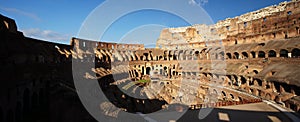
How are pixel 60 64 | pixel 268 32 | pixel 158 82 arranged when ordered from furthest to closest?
pixel 158 82
pixel 268 32
pixel 60 64

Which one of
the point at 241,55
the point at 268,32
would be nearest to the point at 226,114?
the point at 241,55

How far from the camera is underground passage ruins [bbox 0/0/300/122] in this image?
10844 millimetres

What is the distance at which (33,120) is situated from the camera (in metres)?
10.4

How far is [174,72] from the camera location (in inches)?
1478

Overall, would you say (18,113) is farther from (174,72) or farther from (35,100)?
(174,72)

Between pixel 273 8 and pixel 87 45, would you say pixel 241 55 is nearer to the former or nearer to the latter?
pixel 273 8

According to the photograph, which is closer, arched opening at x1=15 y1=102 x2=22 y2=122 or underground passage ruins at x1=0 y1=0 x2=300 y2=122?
arched opening at x1=15 y1=102 x2=22 y2=122

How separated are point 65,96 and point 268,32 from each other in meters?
28.8

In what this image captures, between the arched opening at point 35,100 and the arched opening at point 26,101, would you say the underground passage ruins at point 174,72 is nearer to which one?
the arched opening at point 26,101

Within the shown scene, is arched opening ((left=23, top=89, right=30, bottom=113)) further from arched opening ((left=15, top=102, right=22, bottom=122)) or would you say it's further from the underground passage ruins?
arched opening ((left=15, top=102, right=22, bottom=122))

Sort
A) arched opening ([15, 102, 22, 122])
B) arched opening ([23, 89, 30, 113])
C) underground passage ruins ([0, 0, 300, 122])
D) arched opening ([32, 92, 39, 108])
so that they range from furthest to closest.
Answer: arched opening ([32, 92, 39, 108]) → arched opening ([23, 89, 30, 113]) → underground passage ruins ([0, 0, 300, 122]) → arched opening ([15, 102, 22, 122])

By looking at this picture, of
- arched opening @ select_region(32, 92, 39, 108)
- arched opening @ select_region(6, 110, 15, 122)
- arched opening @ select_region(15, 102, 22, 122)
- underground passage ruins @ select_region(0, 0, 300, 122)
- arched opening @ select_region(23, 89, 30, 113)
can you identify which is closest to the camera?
arched opening @ select_region(6, 110, 15, 122)

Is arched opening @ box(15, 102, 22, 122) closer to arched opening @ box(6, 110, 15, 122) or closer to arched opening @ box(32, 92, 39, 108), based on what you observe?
arched opening @ box(6, 110, 15, 122)

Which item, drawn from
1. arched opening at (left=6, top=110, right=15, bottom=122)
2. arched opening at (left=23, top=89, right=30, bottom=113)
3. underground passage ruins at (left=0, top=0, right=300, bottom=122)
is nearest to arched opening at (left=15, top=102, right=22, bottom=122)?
underground passage ruins at (left=0, top=0, right=300, bottom=122)
